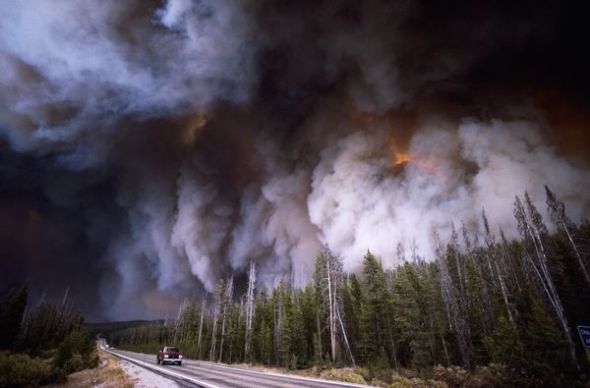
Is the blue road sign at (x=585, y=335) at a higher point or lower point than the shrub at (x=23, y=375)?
higher

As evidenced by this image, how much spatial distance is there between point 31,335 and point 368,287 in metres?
83.5

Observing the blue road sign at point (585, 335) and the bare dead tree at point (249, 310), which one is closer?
the blue road sign at point (585, 335)

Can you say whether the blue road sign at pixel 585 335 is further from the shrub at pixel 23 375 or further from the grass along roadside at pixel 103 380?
the shrub at pixel 23 375

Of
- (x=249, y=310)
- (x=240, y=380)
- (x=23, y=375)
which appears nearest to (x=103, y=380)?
(x=23, y=375)

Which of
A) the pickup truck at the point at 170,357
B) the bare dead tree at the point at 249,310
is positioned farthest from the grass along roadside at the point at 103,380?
the bare dead tree at the point at 249,310

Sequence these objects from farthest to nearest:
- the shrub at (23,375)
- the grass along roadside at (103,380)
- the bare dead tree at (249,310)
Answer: the bare dead tree at (249,310)
the shrub at (23,375)
the grass along roadside at (103,380)

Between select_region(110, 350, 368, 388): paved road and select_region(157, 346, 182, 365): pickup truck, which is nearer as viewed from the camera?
select_region(110, 350, 368, 388): paved road

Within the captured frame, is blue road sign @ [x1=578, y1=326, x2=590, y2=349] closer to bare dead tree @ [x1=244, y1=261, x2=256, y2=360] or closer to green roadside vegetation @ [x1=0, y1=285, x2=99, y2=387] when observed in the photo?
green roadside vegetation @ [x1=0, y1=285, x2=99, y2=387]

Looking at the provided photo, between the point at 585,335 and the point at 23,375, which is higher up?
the point at 585,335

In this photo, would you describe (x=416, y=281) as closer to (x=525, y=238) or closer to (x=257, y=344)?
(x=525, y=238)

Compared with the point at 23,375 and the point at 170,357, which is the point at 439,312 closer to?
the point at 170,357

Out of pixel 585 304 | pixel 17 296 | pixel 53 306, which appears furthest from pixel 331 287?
pixel 53 306

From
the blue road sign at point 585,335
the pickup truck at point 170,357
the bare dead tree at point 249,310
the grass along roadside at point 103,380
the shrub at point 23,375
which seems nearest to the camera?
the blue road sign at point 585,335

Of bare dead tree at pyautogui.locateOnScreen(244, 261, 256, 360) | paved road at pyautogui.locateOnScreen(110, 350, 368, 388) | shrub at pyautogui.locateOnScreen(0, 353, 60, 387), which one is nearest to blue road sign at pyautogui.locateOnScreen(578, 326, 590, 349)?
paved road at pyautogui.locateOnScreen(110, 350, 368, 388)
